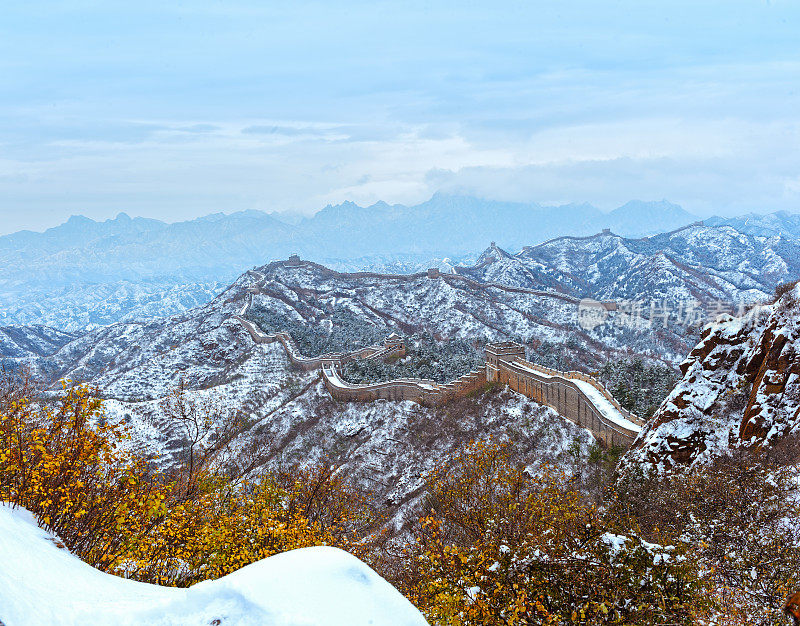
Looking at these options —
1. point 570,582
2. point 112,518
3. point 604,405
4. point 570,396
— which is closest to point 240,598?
point 570,582

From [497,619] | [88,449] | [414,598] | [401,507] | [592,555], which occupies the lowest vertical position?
[401,507]

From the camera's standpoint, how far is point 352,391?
63844 mm

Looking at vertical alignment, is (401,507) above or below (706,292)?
above

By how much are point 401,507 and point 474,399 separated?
18247 mm

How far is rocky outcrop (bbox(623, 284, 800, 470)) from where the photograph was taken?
76.9 feet

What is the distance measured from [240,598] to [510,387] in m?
49.6

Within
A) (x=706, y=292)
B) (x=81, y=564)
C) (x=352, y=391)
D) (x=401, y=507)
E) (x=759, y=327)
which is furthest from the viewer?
(x=706, y=292)

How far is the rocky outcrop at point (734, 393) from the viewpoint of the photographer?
23.5 metres

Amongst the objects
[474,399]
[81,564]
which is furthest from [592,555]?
[474,399]

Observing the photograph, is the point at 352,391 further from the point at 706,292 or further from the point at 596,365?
the point at 706,292

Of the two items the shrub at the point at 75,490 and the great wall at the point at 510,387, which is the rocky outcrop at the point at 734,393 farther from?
the shrub at the point at 75,490

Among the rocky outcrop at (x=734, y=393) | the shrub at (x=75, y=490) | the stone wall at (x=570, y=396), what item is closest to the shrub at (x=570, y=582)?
the shrub at (x=75, y=490)

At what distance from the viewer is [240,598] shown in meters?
8.33

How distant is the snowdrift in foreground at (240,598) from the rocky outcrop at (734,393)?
20.9 meters
